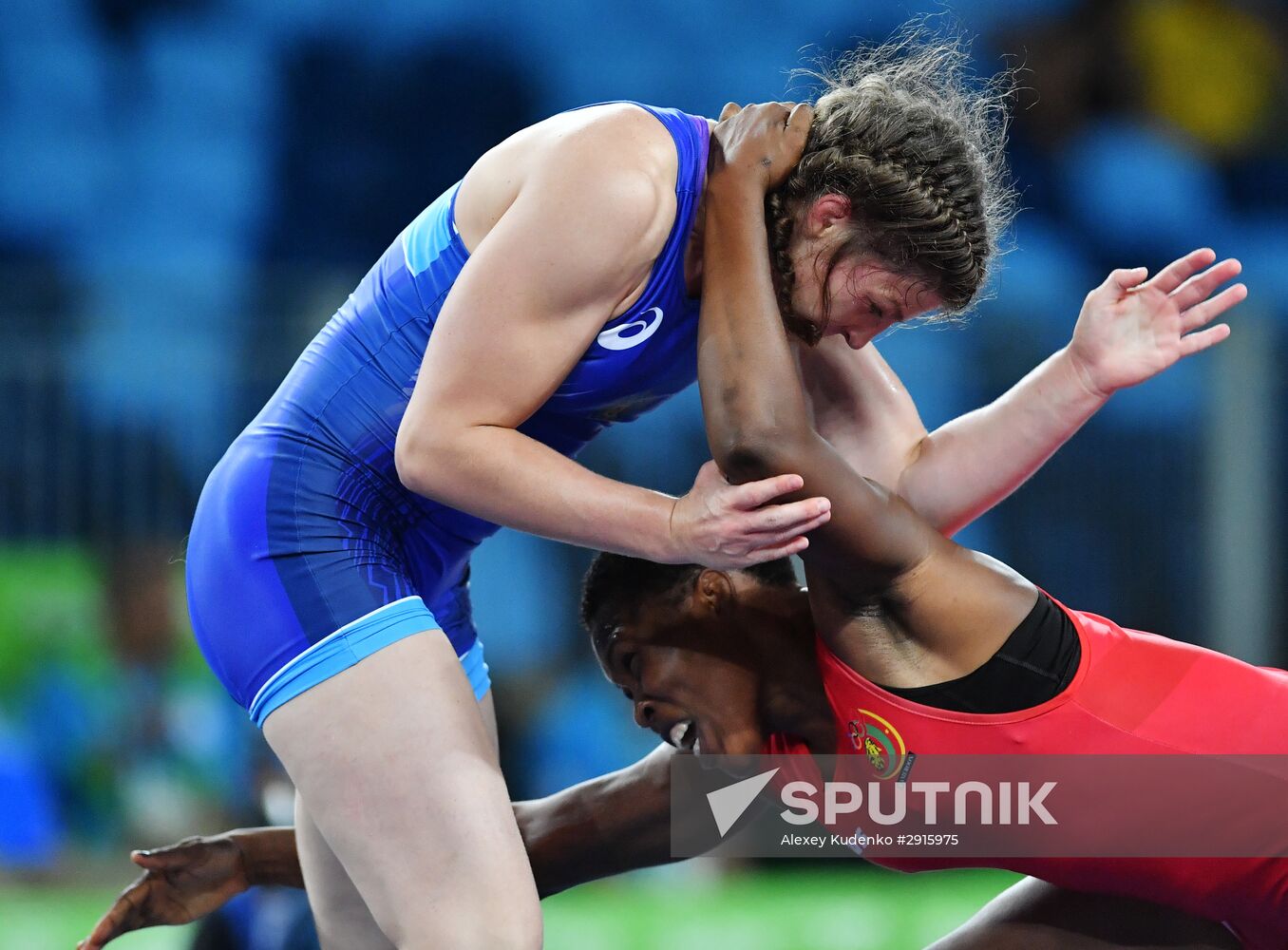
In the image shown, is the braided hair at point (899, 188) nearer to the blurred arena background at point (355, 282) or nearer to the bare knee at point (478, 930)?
the bare knee at point (478, 930)

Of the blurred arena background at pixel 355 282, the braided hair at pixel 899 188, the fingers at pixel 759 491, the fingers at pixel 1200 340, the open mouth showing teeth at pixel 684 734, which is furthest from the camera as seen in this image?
the blurred arena background at pixel 355 282

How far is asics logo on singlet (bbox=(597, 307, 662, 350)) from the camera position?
2113mm

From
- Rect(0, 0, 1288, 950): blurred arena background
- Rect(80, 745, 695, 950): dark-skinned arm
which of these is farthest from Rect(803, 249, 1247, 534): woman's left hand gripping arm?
Rect(0, 0, 1288, 950): blurred arena background

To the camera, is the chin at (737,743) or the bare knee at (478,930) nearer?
the bare knee at (478,930)

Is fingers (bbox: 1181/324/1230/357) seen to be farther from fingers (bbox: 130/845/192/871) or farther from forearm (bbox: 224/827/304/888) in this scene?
fingers (bbox: 130/845/192/871)

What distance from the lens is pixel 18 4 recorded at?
277 inches

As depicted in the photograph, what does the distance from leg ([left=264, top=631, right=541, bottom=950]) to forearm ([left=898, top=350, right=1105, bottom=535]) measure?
980 mm

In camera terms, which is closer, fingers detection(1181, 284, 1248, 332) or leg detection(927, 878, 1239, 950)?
fingers detection(1181, 284, 1248, 332)

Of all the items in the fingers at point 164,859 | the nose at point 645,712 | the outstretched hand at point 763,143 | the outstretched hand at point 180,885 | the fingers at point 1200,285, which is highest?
the outstretched hand at point 763,143

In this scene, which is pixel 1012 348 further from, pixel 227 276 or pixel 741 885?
pixel 227 276

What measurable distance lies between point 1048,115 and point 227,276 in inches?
173

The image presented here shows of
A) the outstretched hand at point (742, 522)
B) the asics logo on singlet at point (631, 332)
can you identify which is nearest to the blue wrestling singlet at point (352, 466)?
the asics logo on singlet at point (631, 332)

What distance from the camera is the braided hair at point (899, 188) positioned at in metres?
2.08

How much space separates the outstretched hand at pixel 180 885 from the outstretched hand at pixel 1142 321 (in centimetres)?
177
